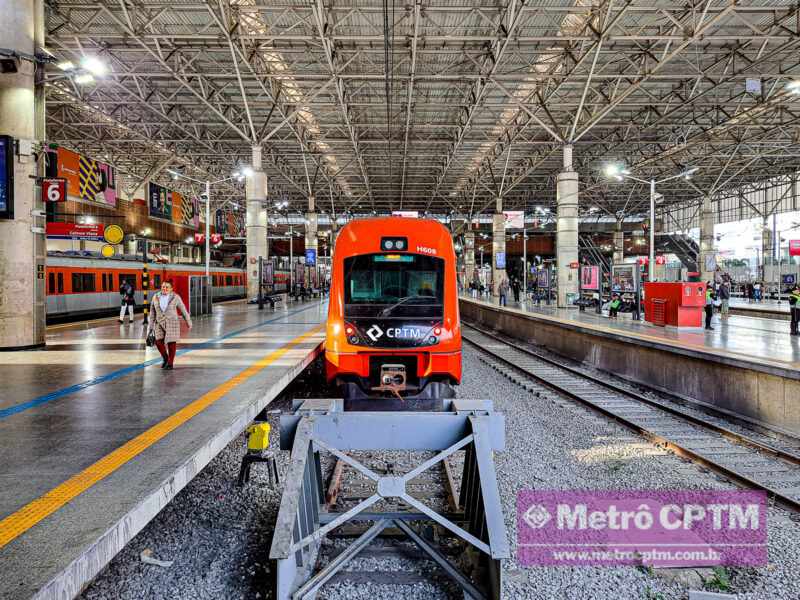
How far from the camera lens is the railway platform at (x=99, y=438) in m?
2.95

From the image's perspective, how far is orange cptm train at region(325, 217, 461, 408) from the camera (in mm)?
7605

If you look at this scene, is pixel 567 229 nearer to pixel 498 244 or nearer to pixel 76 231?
pixel 498 244

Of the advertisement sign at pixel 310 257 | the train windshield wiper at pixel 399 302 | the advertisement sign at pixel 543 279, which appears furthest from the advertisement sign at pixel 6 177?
the advertisement sign at pixel 310 257

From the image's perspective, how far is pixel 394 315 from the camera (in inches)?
304

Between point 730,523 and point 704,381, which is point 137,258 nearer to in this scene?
point 704,381

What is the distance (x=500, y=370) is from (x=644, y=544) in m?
9.17

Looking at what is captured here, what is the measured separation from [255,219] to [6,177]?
16.6 m

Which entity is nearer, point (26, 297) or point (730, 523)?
point (730, 523)

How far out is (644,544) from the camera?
14.2 feet

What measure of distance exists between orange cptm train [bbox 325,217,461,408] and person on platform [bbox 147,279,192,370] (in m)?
2.61

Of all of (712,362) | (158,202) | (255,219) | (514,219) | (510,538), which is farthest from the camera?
(514,219)

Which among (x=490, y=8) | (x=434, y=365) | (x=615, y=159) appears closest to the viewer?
(x=434, y=365)

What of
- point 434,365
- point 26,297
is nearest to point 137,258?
point 26,297

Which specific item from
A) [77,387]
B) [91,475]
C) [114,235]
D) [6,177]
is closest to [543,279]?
[114,235]
